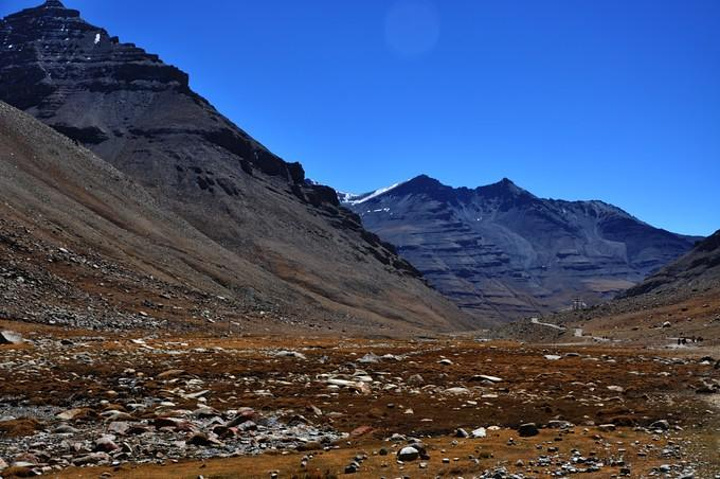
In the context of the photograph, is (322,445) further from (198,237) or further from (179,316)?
(198,237)

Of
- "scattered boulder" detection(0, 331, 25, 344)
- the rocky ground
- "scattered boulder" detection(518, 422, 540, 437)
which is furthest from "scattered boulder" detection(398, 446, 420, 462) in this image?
"scattered boulder" detection(0, 331, 25, 344)

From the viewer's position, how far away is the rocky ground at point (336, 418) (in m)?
18.7

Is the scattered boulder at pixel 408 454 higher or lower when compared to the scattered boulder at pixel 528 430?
lower

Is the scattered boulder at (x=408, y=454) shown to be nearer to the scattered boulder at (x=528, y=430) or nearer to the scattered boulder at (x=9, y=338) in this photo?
the scattered boulder at (x=528, y=430)

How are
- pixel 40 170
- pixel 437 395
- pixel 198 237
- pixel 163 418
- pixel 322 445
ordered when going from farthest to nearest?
1. pixel 198 237
2. pixel 40 170
3. pixel 437 395
4. pixel 163 418
5. pixel 322 445

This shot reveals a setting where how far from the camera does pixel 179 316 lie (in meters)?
88.7

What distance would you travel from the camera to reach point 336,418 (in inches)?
1017

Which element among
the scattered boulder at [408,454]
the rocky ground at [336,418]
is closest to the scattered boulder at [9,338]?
the rocky ground at [336,418]

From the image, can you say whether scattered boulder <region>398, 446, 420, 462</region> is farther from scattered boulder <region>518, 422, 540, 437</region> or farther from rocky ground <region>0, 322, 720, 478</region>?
scattered boulder <region>518, 422, 540, 437</region>

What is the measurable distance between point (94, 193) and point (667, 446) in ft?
493

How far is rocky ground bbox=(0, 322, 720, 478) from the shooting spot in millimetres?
18688

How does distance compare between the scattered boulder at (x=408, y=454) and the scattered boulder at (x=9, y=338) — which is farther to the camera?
the scattered boulder at (x=9, y=338)

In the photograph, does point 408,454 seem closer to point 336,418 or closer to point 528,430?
point 528,430

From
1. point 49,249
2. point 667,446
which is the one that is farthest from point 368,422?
point 49,249
